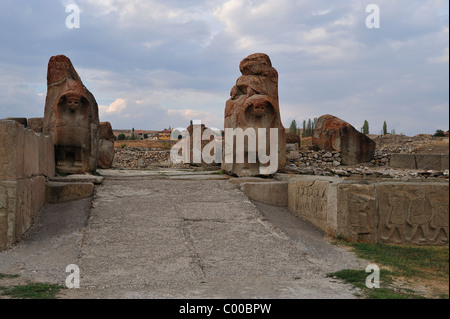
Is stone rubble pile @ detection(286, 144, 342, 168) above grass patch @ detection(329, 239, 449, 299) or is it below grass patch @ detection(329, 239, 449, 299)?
above

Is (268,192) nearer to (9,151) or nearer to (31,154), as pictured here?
(31,154)

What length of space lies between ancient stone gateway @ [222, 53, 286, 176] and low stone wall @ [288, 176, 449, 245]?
9.39ft

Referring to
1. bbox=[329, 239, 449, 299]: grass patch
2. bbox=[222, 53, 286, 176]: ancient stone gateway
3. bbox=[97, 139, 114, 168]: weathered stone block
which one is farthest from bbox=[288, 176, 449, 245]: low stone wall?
bbox=[97, 139, 114, 168]: weathered stone block

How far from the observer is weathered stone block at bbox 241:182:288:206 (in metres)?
8.77

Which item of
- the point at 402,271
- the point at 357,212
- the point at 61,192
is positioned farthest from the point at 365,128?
the point at 402,271

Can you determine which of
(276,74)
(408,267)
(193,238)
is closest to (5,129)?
(193,238)

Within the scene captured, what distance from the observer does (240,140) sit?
32.2 feet

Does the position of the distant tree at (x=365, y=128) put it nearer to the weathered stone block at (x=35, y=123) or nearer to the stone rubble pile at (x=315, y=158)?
the stone rubble pile at (x=315, y=158)

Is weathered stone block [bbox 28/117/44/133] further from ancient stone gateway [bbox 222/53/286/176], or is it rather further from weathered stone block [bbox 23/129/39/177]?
ancient stone gateway [bbox 222/53/286/176]

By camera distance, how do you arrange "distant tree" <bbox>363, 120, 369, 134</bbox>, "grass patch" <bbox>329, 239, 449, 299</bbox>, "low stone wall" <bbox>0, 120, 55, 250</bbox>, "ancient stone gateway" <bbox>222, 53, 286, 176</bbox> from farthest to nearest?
"distant tree" <bbox>363, 120, 369, 134</bbox>, "ancient stone gateway" <bbox>222, 53, 286, 176</bbox>, "low stone wall" <bbox>0, 120, 55, 250</bbox>, "grass patch" <bbox>329, 239, 449, 299</bbox>

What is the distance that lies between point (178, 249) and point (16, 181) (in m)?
2.53

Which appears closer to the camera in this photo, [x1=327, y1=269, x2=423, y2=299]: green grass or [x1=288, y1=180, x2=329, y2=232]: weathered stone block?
[x1=327, y1=269, x2=423, y2=299]: green grass

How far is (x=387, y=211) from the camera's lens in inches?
259
